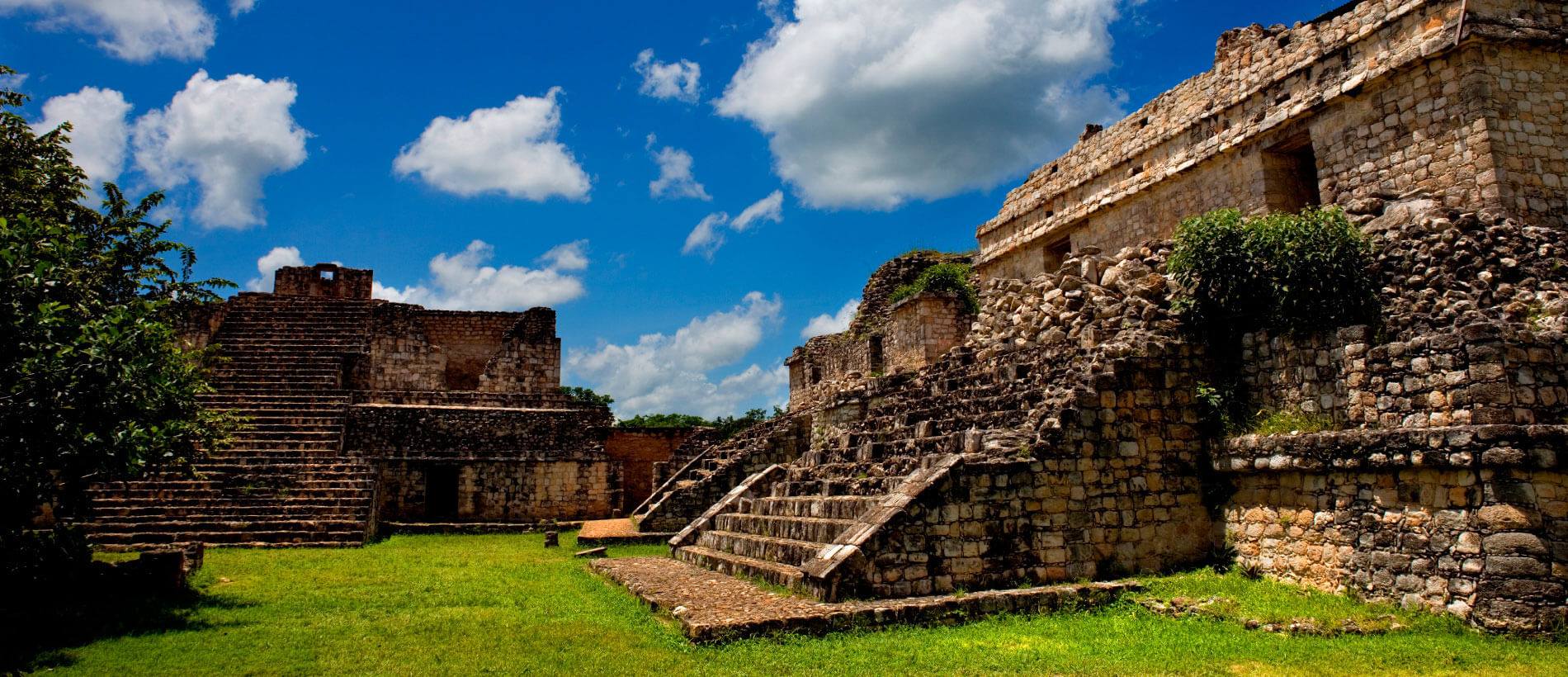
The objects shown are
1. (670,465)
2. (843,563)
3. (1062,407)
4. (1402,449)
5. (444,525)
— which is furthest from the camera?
(670,465)

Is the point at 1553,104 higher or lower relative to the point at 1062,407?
higher

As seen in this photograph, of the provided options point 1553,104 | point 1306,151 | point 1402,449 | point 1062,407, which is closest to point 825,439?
point 1062,407

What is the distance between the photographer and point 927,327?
1959 cm

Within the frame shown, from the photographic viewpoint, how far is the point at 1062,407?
8.77 meters

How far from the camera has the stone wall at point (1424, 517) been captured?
6.33 meters

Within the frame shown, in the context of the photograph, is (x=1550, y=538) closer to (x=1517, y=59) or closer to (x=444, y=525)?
(x=1517, y=59)

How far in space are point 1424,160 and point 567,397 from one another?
1810cm

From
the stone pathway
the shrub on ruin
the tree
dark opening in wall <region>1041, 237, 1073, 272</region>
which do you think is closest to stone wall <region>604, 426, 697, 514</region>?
dark opening in wall <region>1041, 237, 1073, 272</region>

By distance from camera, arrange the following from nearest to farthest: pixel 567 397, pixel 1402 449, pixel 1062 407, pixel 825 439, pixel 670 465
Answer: pixel 1402 449, pixel 1062 407, pixel 825 439, pixel 670 465, pixel 567 397

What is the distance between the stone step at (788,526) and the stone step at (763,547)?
0.08 metres

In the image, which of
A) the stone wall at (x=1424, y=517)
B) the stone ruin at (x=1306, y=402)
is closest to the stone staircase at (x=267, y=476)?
the stone ruin at (x=1306, y=402)

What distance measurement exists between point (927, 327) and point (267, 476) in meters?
13.2

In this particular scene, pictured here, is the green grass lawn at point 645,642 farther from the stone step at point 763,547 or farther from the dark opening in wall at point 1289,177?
the dark opening in wall at point 1289,177

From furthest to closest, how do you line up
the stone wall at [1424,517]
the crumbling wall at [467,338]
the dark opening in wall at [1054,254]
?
the crumbling wall at [467,338] → the dark opening in wall at [1054,254] → the stone wall at [1424,517]
